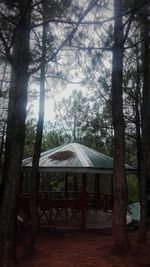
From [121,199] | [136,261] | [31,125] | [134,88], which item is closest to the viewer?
[136,261]

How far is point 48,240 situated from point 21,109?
4.09 m

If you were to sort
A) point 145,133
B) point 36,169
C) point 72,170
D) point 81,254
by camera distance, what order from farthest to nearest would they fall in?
point 72,170, point 145,133, point 36,169, point 81,254

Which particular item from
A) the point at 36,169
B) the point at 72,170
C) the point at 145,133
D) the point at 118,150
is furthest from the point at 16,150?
the point at 72,170

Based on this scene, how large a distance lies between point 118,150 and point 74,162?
4.10 m

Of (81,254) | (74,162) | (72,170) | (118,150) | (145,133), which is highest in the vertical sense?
(145,133)

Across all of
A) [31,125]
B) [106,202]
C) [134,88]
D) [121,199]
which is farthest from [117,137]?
[31,125]

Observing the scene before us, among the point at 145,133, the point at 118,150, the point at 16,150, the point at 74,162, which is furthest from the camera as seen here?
the point at 74,162

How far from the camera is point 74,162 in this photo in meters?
10.8

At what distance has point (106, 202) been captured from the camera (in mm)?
12516

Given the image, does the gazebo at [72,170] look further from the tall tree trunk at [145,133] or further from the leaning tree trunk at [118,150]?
the leaning tree trunk at [118,150]

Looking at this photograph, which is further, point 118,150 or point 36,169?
point 36,169

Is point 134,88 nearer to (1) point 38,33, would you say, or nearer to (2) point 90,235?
(1) point 38,33

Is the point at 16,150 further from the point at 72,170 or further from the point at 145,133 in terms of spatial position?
the point at 72,170

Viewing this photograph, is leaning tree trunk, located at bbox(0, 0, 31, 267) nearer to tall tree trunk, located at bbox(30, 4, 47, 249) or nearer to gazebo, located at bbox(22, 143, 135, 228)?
tall tree trunk, located at bbox(30, 4, 47, 249)
